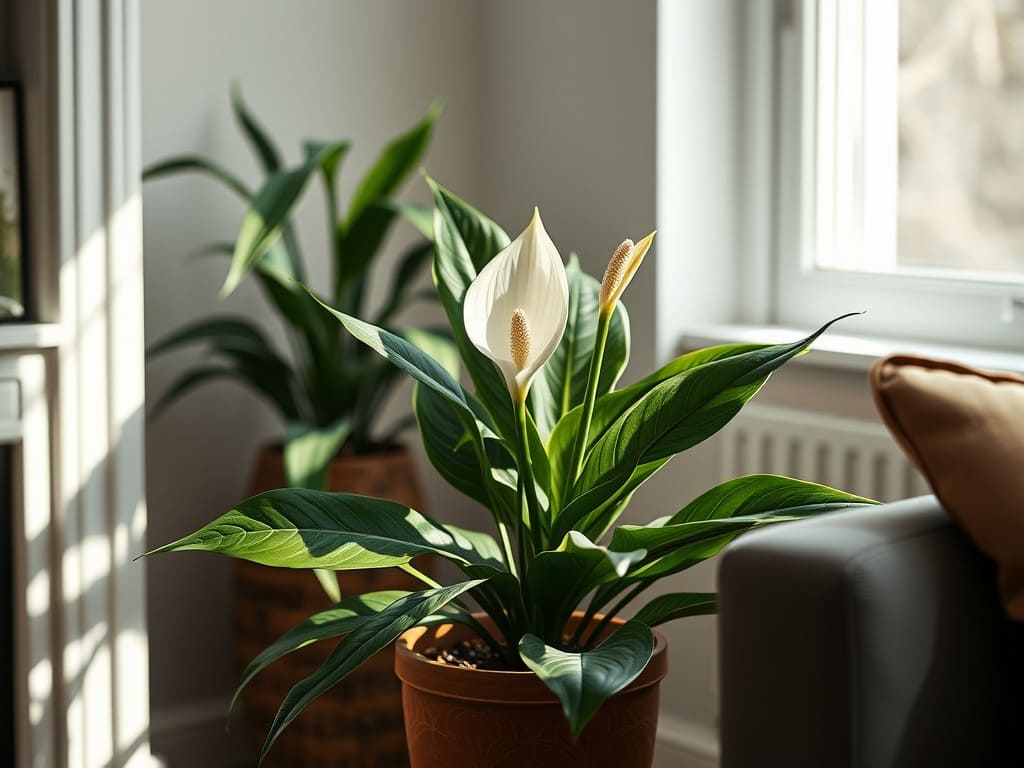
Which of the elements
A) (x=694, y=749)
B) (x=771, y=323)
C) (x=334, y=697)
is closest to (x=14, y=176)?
(x=334, y=697)

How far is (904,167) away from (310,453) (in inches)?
42.4

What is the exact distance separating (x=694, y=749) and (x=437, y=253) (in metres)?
1.17

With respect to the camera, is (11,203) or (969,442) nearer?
(969,442)

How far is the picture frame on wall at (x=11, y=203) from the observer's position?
6.46ft

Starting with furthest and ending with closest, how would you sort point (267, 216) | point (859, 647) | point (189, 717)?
point (189, 717) → point (267, 216) → point (859, 647)

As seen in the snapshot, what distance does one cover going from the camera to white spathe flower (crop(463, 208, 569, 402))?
137 centimetres

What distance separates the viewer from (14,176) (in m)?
1.98

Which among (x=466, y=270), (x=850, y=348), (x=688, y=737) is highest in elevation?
(x=466, y=270)

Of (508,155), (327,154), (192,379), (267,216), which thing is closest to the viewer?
(267,216)

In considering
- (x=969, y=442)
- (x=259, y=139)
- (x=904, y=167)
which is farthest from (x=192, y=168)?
(x=969, y=442)

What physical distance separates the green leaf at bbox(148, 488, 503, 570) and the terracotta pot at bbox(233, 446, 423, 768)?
2.62ft

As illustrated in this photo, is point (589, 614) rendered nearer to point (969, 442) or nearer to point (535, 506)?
point (535, 506)

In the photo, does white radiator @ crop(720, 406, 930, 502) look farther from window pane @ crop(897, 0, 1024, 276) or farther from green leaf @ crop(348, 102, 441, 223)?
green leaf @ crop(348, 102, 441, 223)

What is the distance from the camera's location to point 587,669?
1.20 metres
